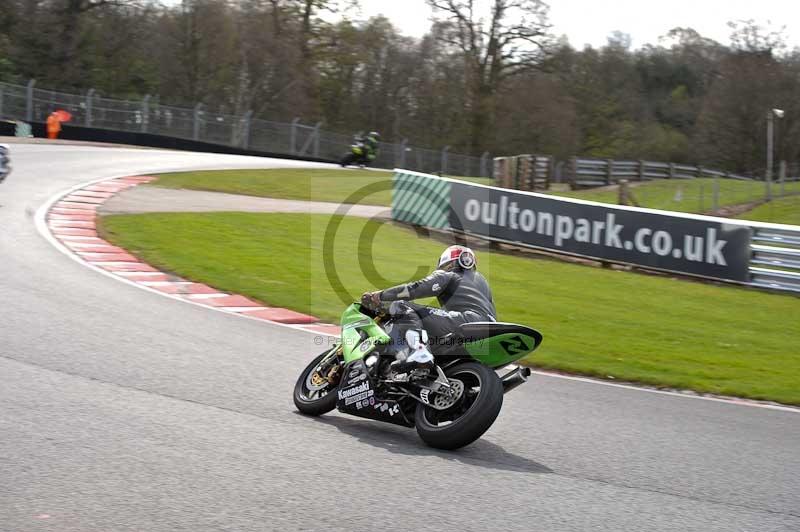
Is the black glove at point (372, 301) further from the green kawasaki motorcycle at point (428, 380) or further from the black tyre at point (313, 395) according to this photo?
the black tyre at point (313, 395)

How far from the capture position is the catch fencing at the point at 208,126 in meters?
35.5

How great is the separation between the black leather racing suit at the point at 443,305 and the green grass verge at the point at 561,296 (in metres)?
3.57

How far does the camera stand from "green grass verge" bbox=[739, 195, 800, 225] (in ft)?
82.4

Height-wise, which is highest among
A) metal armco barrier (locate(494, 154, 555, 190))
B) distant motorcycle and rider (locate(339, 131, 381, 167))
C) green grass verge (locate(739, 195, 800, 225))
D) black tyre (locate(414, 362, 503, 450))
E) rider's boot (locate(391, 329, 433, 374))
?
distant motorcycle and rider (locate(339, 131, 381, 167))

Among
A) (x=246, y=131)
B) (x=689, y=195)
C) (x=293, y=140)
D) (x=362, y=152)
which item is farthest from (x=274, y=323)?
(x=293, y=140)

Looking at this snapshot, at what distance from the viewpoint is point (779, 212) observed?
26.1m

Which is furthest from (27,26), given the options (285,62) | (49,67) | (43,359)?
(43,359)

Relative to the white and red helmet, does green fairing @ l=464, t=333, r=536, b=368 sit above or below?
below

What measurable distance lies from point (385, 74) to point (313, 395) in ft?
173

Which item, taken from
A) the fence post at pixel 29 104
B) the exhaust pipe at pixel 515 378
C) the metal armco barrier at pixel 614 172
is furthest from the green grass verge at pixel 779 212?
the fence post at pixel 29 104

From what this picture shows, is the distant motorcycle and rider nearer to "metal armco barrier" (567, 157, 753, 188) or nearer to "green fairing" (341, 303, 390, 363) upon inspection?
"metal armco barrier" (567, 157, 753, 188)

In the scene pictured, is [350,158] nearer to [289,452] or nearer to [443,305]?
[443,305]

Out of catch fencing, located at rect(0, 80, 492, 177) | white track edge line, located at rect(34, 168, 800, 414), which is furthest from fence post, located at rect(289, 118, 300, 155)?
white track edge line, located at rect(34, 168, 800, 414)

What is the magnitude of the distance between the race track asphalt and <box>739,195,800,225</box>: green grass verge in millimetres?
17676
